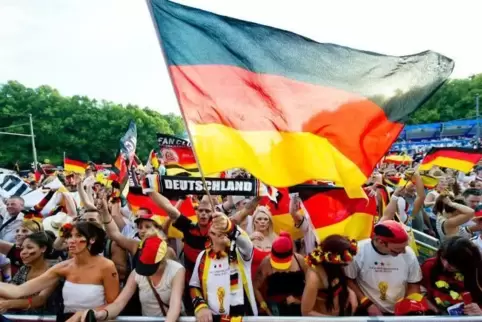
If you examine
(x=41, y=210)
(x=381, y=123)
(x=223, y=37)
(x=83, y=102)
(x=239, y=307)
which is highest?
(x=83, y=102)

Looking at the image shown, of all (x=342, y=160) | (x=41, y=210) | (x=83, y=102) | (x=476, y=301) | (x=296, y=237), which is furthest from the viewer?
(x=83, y=102)

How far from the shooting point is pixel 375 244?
3.89 meters

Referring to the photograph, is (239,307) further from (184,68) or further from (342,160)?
(184,68)

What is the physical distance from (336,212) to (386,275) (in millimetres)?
820

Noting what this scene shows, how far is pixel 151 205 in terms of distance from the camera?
5363 millimetres

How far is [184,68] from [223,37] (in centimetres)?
42

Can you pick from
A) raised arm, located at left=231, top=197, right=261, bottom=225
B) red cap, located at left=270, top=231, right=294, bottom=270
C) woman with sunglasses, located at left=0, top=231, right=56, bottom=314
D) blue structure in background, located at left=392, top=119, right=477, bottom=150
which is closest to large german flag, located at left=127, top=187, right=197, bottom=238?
raised arm, located at left=231, top=197, right=261, bottom=225

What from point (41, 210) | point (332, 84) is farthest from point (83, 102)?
point (332, 84)

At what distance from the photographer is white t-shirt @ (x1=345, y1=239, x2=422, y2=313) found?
3.81 meters

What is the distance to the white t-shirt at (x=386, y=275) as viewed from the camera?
3814 millimetres

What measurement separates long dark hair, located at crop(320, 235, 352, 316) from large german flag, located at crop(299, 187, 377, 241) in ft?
1.93

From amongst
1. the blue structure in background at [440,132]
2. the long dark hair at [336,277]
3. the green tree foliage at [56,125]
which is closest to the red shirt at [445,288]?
the long dark hair at [336,277]

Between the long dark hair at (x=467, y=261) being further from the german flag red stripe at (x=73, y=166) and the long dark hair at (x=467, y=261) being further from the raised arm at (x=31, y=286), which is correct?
the german flag red stripe at (x=73, y=166)

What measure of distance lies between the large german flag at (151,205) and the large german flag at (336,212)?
1.66 m
